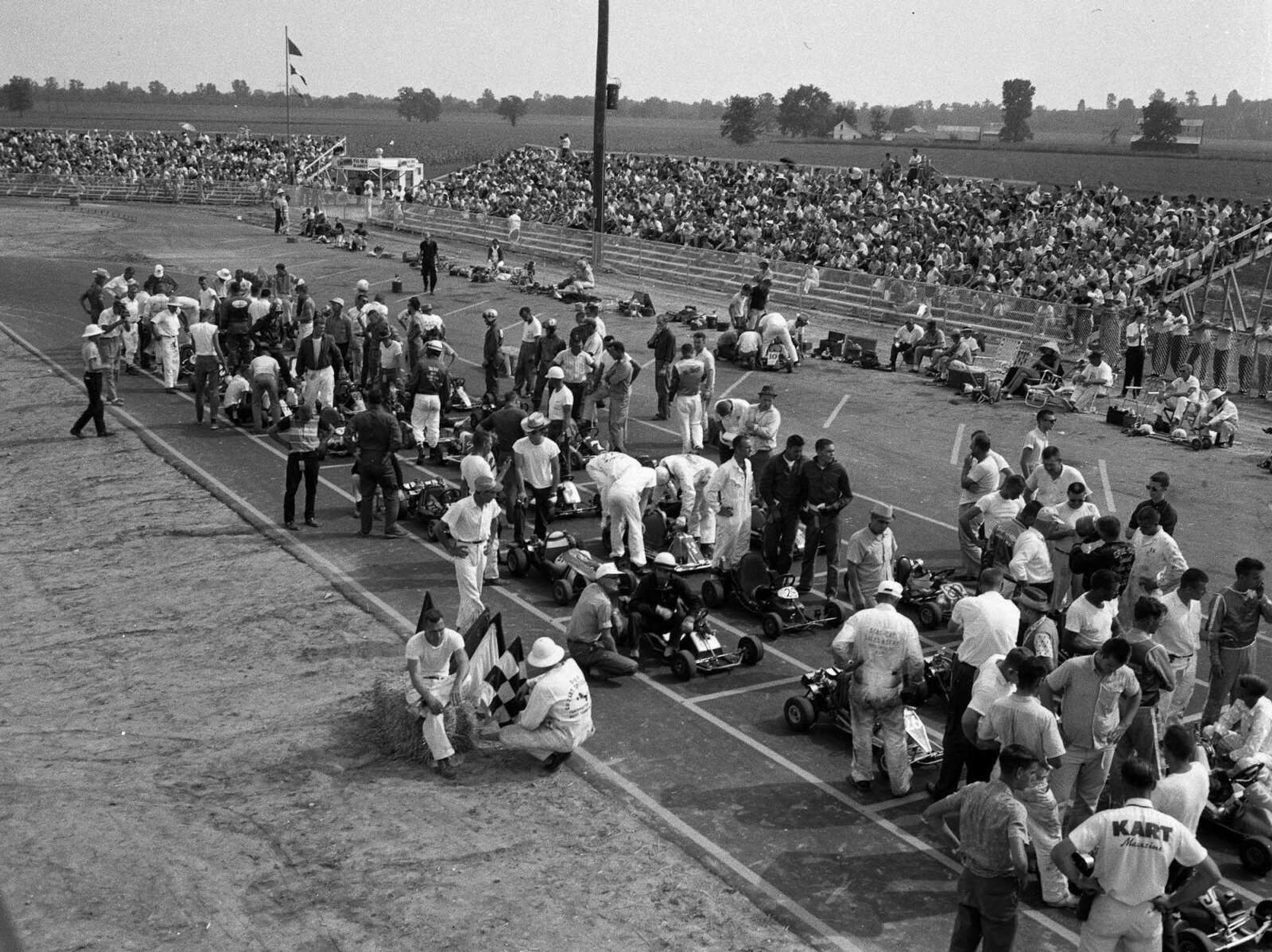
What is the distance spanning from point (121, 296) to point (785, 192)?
2701 centimetres

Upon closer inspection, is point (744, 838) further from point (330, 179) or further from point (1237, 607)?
point (330, 179)

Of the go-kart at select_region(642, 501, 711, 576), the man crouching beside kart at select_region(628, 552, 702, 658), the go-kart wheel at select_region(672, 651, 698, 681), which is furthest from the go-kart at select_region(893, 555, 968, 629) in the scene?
the go-kart wheel at select_region(672, 651, 698, 681)

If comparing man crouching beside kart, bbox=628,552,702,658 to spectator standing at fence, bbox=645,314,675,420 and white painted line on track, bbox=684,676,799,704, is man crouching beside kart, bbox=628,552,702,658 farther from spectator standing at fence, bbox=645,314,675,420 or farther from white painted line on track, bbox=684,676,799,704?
spectator standing at fence, bbox=645,314,675,420

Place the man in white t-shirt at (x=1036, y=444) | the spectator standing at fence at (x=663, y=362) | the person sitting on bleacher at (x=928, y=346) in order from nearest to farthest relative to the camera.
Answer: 1. the man in white t-shirt at (x=1036, y=444)
2. the spectator standing at fence at (x=663, y=362)
3. the person sitting on bleacher at (x=928, y=346)

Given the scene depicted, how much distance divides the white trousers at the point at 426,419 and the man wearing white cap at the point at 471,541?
6.73 m

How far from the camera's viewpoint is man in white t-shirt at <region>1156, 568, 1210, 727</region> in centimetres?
1102

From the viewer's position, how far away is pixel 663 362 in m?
24.0

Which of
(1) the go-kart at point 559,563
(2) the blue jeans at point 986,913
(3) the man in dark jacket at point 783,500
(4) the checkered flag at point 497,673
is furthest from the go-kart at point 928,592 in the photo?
(2) the blue jeans at point 986,913

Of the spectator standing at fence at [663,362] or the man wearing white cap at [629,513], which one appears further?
the spectator standing at fence at [663,362]

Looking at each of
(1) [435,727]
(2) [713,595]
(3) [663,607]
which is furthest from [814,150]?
(1) [435,727]

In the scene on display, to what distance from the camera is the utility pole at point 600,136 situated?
4169cm

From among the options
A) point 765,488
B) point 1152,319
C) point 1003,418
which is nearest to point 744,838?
point 765,488

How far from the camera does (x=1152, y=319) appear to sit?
29750 mm

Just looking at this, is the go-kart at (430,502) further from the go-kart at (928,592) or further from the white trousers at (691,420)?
the go-kart at (928,592)
